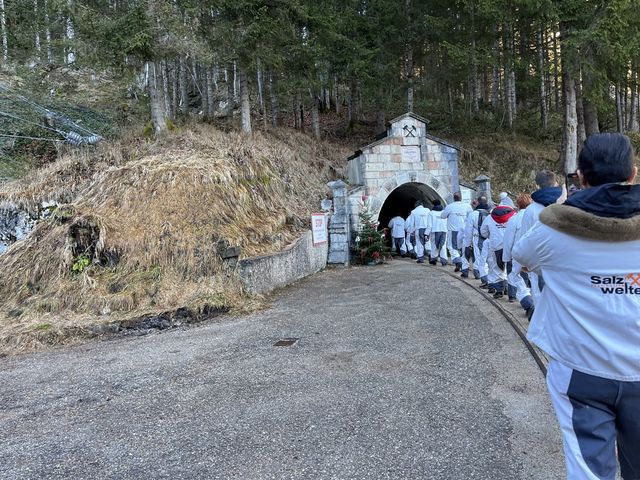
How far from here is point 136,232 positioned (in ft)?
27.0

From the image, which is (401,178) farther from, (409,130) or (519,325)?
(519,325)

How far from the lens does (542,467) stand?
2715 millimetres

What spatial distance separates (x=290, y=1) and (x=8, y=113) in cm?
962

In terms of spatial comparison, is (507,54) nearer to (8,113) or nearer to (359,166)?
(359,166)

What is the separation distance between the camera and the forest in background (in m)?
11.8

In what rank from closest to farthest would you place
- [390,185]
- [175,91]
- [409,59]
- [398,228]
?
[390,185] → [398,228] → [409,59] → [175,91]

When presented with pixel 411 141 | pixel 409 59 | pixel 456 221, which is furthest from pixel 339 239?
pixel 409 59

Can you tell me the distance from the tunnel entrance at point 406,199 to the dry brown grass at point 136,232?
5.46 meters

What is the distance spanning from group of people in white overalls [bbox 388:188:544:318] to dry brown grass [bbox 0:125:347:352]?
12.6 ft

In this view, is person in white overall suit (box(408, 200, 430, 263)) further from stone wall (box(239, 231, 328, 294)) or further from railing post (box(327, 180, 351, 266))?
stone wall (box(239, 231, 328, 294))

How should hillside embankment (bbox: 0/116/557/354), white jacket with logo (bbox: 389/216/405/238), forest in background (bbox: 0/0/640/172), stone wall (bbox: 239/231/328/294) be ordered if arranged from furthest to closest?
white jacket with logo (bbox: 389/216/405/238) → forest in background (bbox: 0/0/640/172) → stone wall (bbox: 239/231/328/294) → hillside embankment (bbox: 0/116/557/354)

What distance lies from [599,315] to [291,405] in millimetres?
2680

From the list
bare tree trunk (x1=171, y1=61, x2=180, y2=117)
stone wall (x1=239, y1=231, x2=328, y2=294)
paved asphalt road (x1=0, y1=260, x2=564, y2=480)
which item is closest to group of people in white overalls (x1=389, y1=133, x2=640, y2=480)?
paved asphalt road (x1=0, y1=260, x2=564, y2=480)

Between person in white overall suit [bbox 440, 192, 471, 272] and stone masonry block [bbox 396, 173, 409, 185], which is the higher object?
stone masonry block [bbox 396, 173, 409, 185]
